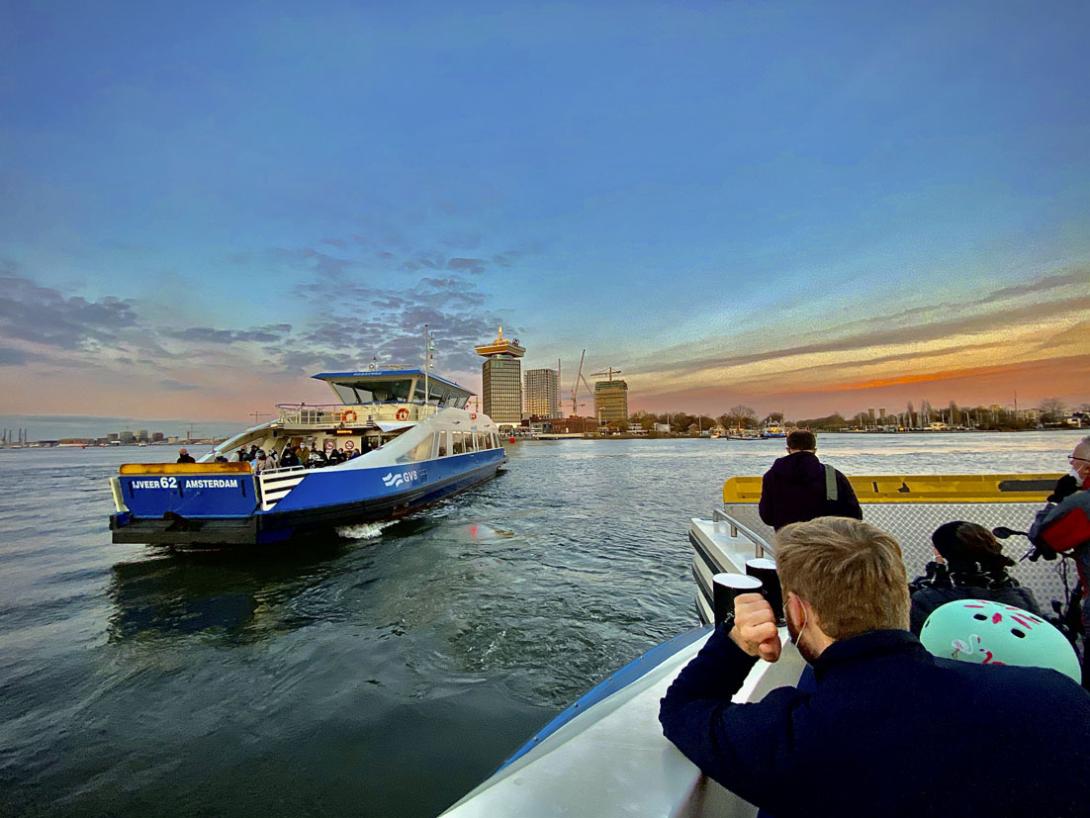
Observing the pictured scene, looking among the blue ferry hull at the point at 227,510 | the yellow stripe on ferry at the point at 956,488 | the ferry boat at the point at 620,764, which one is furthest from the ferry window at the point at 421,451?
the ferry boat at the point at 620,764

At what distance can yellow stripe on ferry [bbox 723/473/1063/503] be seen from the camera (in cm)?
484

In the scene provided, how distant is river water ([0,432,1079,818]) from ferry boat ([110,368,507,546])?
0.67 metres

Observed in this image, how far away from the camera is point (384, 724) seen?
12.4ft

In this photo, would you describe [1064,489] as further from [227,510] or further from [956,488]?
[227,510]

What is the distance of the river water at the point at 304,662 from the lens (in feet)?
10.6

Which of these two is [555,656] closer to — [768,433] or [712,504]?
[712,504]

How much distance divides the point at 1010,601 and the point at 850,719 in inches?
72.4

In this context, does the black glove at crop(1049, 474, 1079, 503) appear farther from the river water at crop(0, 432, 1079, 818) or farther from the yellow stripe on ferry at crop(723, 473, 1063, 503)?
→ the river water at crop(0, 432, 1079, 818)

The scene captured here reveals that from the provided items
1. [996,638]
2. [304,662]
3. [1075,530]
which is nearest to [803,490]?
[1075,530]

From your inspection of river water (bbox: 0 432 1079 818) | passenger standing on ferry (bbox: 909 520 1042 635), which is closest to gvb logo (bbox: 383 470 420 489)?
river water (bbox: 0 432 1079 818)

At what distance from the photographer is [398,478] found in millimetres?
12008

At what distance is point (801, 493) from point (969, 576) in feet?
4.45

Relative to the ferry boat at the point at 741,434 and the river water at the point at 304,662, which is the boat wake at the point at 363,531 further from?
the ferry boat at the point at 741,434

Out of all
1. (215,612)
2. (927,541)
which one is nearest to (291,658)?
(215,612)
